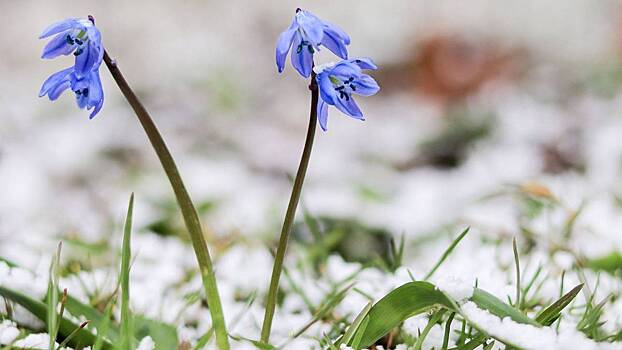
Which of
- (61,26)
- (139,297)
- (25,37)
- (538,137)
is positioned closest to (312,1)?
(25,37)

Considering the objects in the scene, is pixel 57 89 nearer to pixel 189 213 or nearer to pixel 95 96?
pixel 95 96

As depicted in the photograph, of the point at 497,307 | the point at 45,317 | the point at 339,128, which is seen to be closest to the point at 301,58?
the point at 497,307

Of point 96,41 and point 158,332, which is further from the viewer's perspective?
point 158,332

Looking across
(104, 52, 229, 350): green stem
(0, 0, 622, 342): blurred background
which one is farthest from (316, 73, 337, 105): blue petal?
(0, 0, 622, 342): blurred background

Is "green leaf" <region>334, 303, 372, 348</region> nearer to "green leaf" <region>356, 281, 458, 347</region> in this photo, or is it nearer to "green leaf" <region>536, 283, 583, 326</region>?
"green leaf" <region>356, 281, 458, 347</region>

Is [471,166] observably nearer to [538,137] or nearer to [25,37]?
[538,137]

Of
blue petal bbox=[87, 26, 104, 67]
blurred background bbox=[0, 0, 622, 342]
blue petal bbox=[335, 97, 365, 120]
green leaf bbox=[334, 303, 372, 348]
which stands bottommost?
green leaf bbox=[334, 303, 372, 348]

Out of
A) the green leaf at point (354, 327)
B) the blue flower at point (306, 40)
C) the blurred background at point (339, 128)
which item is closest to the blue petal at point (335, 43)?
the blue flower at point (306, 40)
